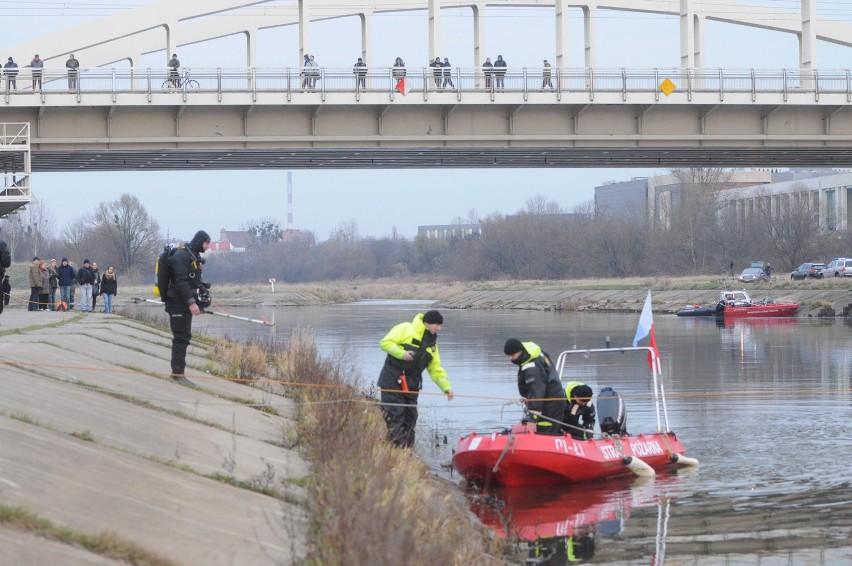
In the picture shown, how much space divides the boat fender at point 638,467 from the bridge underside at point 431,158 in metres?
23.0

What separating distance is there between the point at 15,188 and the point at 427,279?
114314mm

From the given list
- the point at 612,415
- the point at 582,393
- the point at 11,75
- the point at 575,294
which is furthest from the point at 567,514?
the point at 575,294

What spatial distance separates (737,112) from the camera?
1513 inches

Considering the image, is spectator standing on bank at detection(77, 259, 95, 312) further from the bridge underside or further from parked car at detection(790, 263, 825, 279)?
parked car at detection(790, 263, 825, 279)

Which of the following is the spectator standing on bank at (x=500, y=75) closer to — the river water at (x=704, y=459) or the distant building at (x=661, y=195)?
the river water at (x=704, y=459)

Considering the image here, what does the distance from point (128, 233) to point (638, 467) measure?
11207cm

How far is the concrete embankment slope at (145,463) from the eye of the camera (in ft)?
25.7

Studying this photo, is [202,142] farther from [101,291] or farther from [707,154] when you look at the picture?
[707,154]

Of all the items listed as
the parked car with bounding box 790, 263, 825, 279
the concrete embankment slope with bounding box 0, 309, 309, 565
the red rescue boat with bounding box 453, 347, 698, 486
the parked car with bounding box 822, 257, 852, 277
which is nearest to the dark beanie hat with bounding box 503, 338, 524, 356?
the red rescue boat with bounding box 453, 347, 698, 486

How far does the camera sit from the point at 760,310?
59.2 m

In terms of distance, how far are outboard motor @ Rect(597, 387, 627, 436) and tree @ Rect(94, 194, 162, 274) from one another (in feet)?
356

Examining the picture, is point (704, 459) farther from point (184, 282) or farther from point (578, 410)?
point (184, 282)

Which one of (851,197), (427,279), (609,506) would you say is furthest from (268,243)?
(609,506)

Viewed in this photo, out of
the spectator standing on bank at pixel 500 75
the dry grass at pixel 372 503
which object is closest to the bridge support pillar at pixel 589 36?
the spectator standing on bank at pixel 500 75
